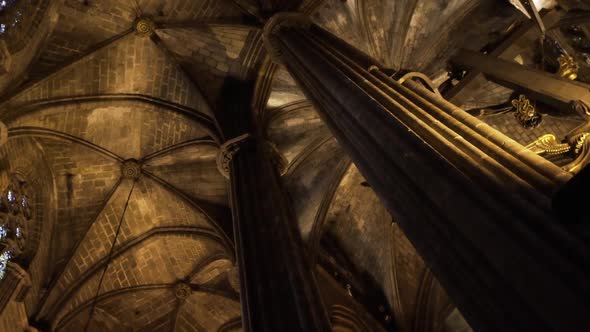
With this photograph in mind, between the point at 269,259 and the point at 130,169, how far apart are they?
273 inches

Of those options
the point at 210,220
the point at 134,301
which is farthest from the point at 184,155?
the point at 134,301

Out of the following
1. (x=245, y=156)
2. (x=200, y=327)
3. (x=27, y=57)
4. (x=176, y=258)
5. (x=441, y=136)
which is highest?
(x=27, y=57)

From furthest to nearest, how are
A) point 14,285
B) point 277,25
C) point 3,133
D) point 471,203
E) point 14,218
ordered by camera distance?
1. point 14,218
2. point 14,285
3. point 3,133
4. point 277,25
5. point 471,203

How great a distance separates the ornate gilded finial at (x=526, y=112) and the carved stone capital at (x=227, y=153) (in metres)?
4.26

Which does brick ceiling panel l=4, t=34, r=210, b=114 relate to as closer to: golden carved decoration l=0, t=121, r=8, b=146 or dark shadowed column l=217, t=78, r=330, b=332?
golden carved decoration l=0, t=121, r=8, b=146

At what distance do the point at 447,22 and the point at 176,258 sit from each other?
8.18m

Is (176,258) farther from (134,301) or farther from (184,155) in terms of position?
(184,155)

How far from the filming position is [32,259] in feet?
35.0

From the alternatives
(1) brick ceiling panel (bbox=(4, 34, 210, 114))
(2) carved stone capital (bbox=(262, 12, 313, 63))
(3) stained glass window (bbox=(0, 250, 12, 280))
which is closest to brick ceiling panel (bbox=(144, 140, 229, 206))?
(1) brick ceiling panel (bbox=(4, 34, 210, 114))

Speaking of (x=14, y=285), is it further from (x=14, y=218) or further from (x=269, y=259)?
(x=269, y=259)

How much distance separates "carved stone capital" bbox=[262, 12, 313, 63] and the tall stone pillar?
5.51 feet

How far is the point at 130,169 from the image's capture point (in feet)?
39.7

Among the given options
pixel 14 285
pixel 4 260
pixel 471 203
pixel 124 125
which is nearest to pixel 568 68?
pixel 471 203

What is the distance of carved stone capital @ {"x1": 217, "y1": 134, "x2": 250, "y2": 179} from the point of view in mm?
8852
